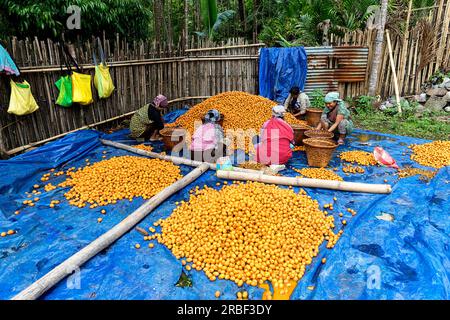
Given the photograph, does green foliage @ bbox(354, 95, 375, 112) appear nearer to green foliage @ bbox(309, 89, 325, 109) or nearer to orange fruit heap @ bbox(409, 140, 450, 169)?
green foliage @ bbox(309, 89, 325, 109)

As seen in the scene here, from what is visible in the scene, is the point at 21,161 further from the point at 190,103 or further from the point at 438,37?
the point at 438,37

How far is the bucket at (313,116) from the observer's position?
655cm

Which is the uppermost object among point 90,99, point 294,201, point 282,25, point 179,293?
point 282,25

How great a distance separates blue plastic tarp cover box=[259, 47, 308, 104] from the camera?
26.8ft

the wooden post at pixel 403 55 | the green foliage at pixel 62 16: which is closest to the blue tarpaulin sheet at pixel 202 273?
the green foliage at pixel 62 16

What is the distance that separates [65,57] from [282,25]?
8.76 meters

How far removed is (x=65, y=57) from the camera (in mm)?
5480

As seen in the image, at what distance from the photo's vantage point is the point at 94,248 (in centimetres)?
270

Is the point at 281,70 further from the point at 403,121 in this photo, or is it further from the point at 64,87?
the point at 64,87

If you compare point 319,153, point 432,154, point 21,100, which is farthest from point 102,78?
point 432,154

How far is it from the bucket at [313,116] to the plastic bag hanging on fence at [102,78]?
4.31 m

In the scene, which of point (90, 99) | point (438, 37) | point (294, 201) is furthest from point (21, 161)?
point (438, 37)

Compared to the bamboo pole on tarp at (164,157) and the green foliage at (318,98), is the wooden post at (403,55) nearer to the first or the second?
the green foliage at (318,98)

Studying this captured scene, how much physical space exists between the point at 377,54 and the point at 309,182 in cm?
578
